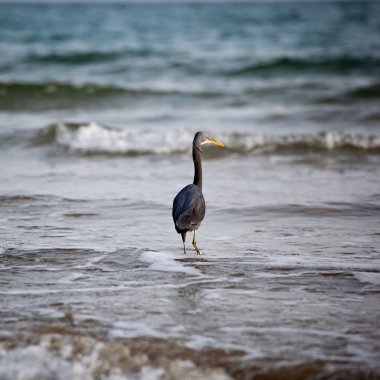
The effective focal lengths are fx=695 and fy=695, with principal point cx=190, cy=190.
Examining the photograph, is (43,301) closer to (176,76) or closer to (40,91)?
(40,91)

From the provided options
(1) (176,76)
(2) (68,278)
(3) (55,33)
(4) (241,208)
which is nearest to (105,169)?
(4) (241,208)

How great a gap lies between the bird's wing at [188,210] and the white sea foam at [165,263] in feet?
0.90

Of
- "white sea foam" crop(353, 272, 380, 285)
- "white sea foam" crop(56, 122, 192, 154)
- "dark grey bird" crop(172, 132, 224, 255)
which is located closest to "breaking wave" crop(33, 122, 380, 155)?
"white sea foam" crop(56, 122, 192, 154)

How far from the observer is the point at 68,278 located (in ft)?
16.8

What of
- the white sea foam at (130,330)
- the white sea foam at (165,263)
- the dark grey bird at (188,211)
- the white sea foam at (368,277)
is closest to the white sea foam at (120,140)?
the dark grey bird at (188,211)

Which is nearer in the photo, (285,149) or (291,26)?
(285,149)

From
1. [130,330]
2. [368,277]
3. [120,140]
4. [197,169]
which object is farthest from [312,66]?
[130,330]

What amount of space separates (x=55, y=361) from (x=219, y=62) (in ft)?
59.6

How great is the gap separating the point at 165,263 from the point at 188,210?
52 cm

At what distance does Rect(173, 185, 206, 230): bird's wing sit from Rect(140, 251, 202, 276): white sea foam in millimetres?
273

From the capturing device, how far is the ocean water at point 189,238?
3863 millimetres

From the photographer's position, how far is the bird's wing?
5.73 metres

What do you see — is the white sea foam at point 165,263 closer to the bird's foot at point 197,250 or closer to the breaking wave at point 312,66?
the bird's foot at point 197,250

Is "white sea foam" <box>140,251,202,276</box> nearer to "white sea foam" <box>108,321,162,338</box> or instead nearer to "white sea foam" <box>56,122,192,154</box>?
"white sea foam" <box>108,321,162,338</box>
